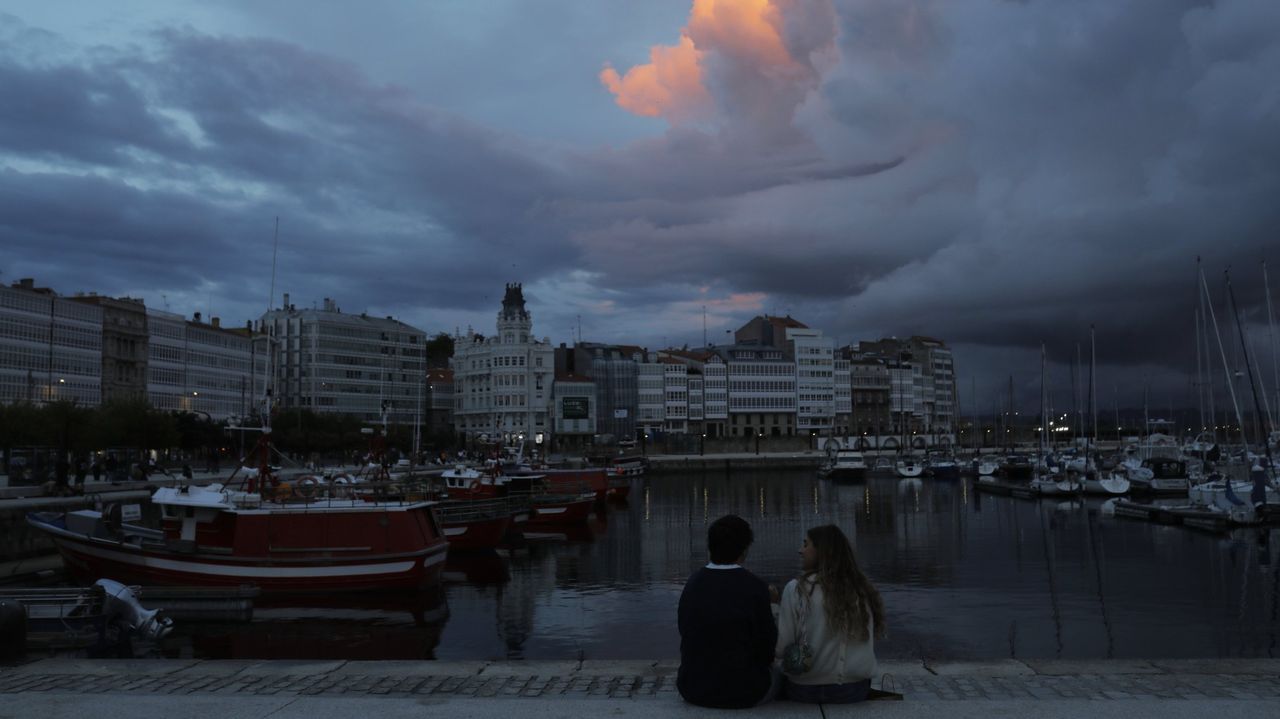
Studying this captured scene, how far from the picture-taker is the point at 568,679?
10.5 meters

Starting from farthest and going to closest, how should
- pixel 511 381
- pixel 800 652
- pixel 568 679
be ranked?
pixel 511 381 → pixel 568 679 → pixel 800 652

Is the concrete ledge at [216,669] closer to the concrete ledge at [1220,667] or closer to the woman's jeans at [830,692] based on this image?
the woman's jeans at [830,692]

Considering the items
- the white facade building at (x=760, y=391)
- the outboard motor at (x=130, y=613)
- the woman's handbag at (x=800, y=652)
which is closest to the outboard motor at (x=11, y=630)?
the outboard motor at (x=130, y=613)

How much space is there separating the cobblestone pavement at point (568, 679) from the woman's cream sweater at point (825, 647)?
4.04ft

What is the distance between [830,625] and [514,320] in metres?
145

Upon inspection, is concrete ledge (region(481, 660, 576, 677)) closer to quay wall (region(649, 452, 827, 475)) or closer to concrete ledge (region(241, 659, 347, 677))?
concrete ledge (region(241, 659, 347, 677))

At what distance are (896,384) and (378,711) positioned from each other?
640 feet

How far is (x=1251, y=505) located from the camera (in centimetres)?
4756

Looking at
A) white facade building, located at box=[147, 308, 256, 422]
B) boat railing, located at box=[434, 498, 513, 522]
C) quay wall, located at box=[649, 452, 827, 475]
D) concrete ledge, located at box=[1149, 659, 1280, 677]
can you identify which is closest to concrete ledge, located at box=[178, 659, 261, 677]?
concrete ledge, located at box=[1149, 659, 1280, 677]

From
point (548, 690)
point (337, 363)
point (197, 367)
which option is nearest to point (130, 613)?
point (548, 690)

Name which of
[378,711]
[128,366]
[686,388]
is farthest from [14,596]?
[686,388]

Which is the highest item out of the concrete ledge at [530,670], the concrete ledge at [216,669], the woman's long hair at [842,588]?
the woman's long hair at [842,588]

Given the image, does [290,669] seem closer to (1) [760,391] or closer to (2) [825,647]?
(2) [825,647]

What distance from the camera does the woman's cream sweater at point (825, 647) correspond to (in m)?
8.39
